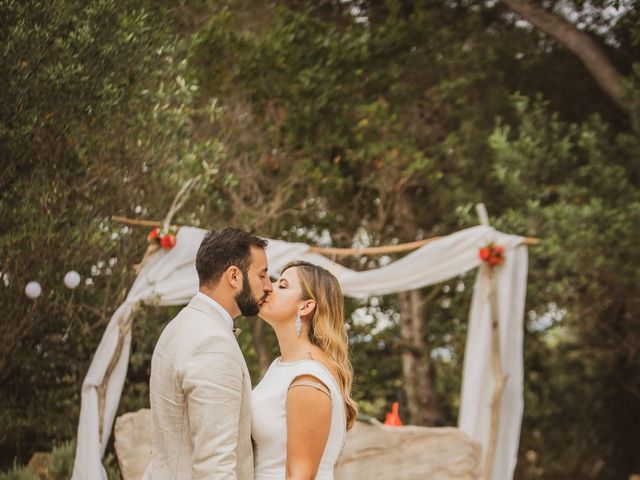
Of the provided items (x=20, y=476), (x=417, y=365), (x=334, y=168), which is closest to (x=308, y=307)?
(x=20, y=476)

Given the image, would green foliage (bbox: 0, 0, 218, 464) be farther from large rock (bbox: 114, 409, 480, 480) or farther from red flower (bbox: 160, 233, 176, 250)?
large rock (bbox: 114, 409, 480, 480)

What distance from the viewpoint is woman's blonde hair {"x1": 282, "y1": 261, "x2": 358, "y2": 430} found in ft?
10.4

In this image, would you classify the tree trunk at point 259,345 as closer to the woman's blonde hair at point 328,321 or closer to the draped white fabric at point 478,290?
the draped white fabric at point 478,290

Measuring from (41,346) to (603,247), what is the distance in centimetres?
551

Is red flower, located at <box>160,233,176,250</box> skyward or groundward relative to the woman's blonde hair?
skyward

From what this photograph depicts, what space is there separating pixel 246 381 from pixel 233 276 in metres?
0.34

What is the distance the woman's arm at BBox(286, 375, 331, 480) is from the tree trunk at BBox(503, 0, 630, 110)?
7223 mm

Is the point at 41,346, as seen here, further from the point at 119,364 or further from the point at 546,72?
the point at 546,72

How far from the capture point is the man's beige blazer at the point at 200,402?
8.14 ft

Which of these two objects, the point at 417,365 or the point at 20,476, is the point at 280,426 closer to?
the point at 20,476

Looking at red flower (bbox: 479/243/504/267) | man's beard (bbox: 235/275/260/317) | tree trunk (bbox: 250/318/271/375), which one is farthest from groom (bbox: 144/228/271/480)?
tree trunk (bbox: 250/318/271/375)

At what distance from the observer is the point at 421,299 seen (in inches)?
420

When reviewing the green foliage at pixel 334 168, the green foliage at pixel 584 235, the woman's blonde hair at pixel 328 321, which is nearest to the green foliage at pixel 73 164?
the green foliage at pixel 334 168

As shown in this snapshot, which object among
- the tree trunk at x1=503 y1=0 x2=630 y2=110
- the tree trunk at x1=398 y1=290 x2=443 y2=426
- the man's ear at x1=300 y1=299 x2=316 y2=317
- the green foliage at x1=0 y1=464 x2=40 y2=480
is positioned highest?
the tree trunk at x1=503 y1=0 x2=630 y2=110
